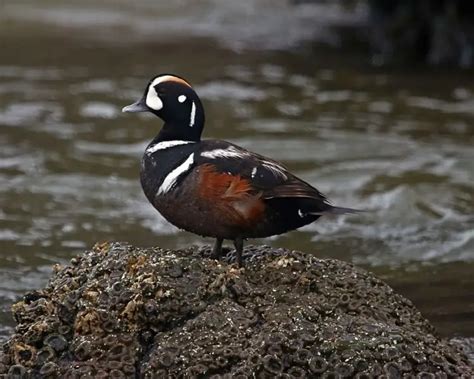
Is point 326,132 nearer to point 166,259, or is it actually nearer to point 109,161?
point 109,161

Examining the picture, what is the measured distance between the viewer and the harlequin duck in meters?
5.38

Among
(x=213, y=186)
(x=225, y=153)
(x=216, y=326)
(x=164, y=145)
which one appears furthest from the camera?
(x=164, y=145)

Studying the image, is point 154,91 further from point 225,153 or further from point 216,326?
point 216,326

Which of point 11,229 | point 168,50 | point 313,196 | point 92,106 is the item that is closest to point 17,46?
point 168,50

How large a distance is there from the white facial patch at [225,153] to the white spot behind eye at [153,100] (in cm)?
37

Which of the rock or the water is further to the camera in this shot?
the water

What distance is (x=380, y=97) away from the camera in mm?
15352

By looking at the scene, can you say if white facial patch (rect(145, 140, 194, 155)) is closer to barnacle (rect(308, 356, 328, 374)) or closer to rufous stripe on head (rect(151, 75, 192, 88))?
rufous stripe on head (rect(151, 75, 192, 88))

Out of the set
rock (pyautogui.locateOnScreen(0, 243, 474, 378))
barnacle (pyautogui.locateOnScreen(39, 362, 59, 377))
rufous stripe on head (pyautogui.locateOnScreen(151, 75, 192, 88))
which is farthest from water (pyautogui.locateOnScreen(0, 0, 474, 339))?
rufous stripe on head (pyautogui.locateOnScreen(151, 75, 192, 88))

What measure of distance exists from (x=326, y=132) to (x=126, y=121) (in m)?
2.48

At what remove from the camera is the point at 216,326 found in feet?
16.6

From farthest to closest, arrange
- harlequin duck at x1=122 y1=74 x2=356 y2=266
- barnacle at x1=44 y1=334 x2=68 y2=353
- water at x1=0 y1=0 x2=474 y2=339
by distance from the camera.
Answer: water at x1=0 y1=0 x2=474 y2=339, harlequin duck at x1=122 y1=74 x2=356 y2=266, barnacle at x1=44 y1=334 x2=68 y2=353

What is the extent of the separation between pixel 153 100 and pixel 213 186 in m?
0.62

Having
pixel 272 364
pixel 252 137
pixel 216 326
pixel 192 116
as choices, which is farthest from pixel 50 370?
pixel 252 137
